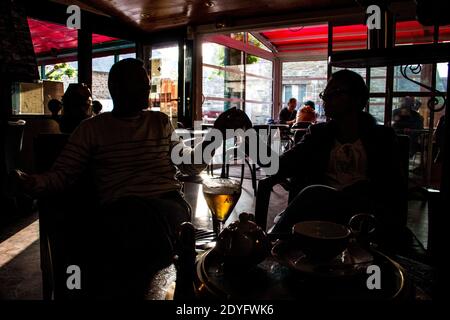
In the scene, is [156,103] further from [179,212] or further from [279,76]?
[179,212]


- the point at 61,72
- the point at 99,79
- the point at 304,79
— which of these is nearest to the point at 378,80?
the point at 99,79

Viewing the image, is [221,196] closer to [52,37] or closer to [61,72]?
[52,37]

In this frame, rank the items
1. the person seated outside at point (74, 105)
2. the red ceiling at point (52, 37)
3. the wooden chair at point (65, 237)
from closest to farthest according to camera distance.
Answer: the wooden chair at point (65, 237) → the person seated outside at point (74, 105) → the red ceiling at point (52, 37)

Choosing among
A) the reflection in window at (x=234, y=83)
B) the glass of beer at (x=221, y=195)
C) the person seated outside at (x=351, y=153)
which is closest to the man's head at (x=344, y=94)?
the person seated outside at (x=351, y=153)

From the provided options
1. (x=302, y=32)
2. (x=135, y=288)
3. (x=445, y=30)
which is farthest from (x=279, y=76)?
(x=135, y=288)

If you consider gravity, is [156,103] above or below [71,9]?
below

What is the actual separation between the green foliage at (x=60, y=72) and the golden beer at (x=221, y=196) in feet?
20.8

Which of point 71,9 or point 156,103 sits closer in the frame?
point 71,9

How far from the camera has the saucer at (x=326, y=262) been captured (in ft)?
2.97

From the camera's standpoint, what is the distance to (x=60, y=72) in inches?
278

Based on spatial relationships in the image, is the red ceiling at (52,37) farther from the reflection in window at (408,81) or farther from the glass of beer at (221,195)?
the glass of beer at (221,195)

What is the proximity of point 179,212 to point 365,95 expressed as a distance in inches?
47.7

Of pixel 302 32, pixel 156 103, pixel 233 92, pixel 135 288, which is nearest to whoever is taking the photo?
pixel 135 288

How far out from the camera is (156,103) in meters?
6.90
